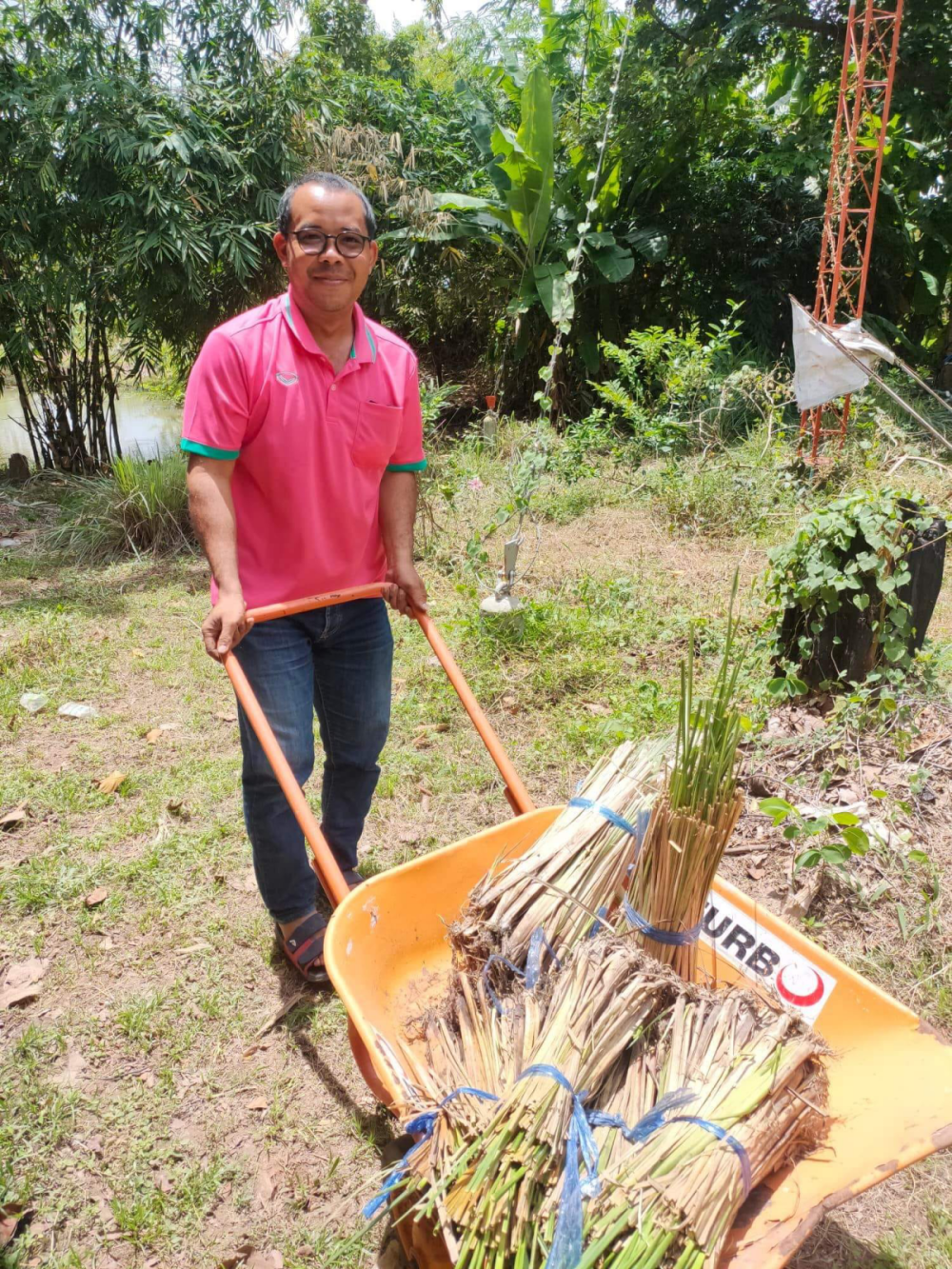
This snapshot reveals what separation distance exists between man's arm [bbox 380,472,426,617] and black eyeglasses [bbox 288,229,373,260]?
2.09ft

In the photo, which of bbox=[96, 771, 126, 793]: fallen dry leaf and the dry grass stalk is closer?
the dry grass stalk

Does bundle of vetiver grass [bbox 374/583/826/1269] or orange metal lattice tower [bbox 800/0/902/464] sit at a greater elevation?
orange metal lattice tower [bbox 800/0/902/464]

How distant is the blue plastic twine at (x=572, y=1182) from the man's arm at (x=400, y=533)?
135 cm

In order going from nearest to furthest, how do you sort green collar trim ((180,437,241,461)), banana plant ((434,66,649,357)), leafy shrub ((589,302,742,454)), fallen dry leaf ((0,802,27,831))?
green collar trim ((180,437,241,461)), fallen dry leaf ((0,802,27,831)), leafy shrub ((589,302,742,454)), banana plant ((434,66,649,357))

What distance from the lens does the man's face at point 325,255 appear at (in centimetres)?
204

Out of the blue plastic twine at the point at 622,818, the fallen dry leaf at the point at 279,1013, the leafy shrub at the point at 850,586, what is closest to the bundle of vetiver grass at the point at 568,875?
the blue plastic twine at the point at 622,818

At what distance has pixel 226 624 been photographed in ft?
6.82

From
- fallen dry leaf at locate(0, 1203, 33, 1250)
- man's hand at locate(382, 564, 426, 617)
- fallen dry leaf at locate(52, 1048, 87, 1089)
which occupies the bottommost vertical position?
fallen dry leaf at locate(52, 1048, 87, 1089)

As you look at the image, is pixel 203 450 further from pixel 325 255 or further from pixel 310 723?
pixel 310 723

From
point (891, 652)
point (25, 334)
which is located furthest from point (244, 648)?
point (25, 334)

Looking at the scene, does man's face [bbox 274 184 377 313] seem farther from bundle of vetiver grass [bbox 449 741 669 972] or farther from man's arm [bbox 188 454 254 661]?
bundle of vetiver grass [bbox 449 741 669 972]

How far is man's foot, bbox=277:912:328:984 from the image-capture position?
102 inches

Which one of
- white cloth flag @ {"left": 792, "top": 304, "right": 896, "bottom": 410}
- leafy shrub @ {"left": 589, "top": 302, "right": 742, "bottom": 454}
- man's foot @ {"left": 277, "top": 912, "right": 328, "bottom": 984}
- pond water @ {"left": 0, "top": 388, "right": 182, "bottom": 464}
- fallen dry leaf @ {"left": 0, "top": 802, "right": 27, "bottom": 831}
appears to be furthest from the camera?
pond water @ {"left": 0, "top": 388, "right": 182, "bottom": 464}

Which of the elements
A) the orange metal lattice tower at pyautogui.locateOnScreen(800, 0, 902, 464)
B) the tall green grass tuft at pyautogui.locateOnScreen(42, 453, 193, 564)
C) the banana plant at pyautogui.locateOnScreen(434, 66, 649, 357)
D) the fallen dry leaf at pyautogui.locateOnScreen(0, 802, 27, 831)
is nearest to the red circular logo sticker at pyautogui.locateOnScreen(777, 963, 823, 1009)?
the fallen dry leaf at pyautogui.locateOnScreen(0, 802, 27, 831)
